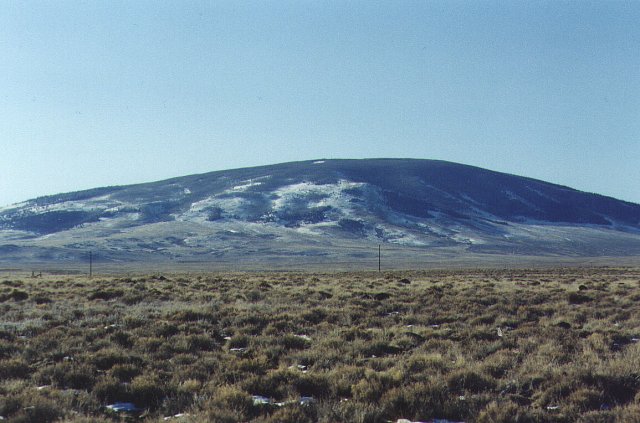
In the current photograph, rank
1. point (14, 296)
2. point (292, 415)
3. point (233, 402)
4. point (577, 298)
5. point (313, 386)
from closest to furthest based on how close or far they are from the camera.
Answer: point (292, 415) → point (233, 402) → point (313, 386) → point (577, 298) → point (14, 296)

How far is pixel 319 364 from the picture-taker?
10.6 m

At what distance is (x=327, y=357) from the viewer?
11188mm

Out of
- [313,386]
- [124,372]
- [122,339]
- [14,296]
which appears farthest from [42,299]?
[313,386]

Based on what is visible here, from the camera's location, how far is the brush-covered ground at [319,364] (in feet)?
25.4

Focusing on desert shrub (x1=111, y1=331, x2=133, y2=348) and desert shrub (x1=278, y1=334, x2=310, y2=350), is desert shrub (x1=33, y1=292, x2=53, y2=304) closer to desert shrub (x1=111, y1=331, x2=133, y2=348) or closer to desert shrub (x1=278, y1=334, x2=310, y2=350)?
desert shrub (x1=111, y1=331, x2=133, y2=348)

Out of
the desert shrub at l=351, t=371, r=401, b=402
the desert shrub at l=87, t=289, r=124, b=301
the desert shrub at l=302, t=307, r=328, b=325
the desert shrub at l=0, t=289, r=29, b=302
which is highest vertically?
the desert shrub at l=351, t=371, r=401, b=402

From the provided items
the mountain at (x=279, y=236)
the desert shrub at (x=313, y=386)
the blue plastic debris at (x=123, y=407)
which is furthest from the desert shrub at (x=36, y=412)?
the mountain at (x=279, y=236)

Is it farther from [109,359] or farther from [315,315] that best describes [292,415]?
[315,315]

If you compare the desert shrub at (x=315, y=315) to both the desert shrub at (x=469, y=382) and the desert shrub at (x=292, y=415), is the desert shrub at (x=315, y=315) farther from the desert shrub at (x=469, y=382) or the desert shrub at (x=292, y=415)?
the desert shrub at (x=292, y=415)

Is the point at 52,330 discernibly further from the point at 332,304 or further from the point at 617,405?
the point at 617,405

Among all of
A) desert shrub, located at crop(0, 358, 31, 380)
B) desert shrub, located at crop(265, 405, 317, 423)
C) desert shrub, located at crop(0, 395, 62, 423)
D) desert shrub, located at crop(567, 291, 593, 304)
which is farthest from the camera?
desert shrub, located at crop(567, 291, 593, 304)

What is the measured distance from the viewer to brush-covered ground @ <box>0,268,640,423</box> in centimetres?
773

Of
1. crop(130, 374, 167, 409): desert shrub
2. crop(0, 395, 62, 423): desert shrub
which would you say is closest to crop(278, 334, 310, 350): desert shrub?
crop(130, 374, 167, 409): desert shrub

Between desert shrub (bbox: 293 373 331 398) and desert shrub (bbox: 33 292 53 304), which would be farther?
desert shrub (bbox: 33 292 53 304)
